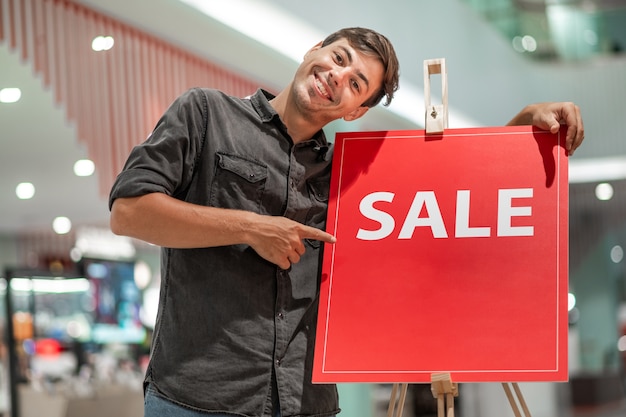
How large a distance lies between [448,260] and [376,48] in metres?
0.52

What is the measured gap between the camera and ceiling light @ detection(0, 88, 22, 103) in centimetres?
398

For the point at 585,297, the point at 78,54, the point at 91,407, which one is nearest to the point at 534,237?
the point at 78,54

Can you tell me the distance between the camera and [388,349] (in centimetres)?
194

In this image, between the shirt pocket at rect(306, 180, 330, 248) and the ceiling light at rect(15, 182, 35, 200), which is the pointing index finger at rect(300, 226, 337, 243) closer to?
the shirt pocket at rect(306, 180, 330, 248)

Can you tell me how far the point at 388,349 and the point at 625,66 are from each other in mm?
9064

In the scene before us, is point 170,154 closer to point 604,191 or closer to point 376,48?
point 376,48

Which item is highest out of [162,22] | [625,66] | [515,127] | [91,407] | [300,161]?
→ [625,66]

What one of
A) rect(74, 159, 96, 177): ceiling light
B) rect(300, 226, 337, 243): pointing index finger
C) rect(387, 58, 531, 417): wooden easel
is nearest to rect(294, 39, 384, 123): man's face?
rect(387, 58, 531, 417): wooden easel

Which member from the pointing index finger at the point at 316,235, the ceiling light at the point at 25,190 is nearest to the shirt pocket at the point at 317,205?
the pointing index finger at the point at 316,235

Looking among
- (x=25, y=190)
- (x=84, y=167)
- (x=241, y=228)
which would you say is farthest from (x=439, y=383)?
(x=25, y=190)

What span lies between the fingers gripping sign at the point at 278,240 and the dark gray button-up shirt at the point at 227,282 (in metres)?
0.10

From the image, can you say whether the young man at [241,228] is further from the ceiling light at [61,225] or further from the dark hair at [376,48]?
the ceiling light at [61,225]

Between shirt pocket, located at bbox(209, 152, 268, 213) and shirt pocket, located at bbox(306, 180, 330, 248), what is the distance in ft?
0.58

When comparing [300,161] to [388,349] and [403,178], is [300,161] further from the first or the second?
[388,349]
